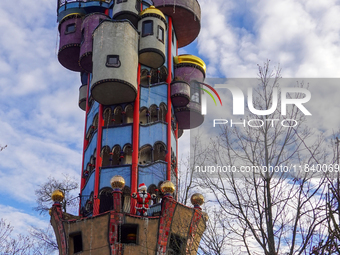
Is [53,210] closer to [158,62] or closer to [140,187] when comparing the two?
[140,187]

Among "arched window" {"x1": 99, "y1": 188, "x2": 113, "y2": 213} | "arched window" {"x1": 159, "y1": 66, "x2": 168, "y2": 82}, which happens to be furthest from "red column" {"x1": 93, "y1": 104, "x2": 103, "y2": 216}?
"arched window" {"x1": 159, "y1": 66, "x2": 168, "y2": 82}

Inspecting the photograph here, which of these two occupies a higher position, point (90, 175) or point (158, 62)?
point (158, 62)

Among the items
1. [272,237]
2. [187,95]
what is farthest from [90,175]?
[272,237]

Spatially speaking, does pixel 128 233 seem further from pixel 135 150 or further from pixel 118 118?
pixel 118 118

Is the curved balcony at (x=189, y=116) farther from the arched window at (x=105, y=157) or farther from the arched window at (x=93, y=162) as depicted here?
the arched window at (x=93, y=162)

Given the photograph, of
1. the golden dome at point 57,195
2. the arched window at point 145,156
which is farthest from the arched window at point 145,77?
the golden dome at point 57,195

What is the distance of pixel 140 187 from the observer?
1703 centimetres

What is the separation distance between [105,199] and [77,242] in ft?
6.70

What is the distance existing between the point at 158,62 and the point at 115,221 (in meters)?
7.89

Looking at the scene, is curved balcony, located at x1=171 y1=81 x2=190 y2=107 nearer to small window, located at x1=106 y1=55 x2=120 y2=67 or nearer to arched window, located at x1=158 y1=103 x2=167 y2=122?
arched window, located at x1=158 y1=103 x2=167 y2=122

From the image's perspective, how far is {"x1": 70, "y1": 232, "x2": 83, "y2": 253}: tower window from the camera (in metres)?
17.1

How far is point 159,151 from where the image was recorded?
20.5 metres

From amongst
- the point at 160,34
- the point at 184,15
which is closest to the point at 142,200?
the point at 160,34

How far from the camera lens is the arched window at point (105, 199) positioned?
1831 cm
